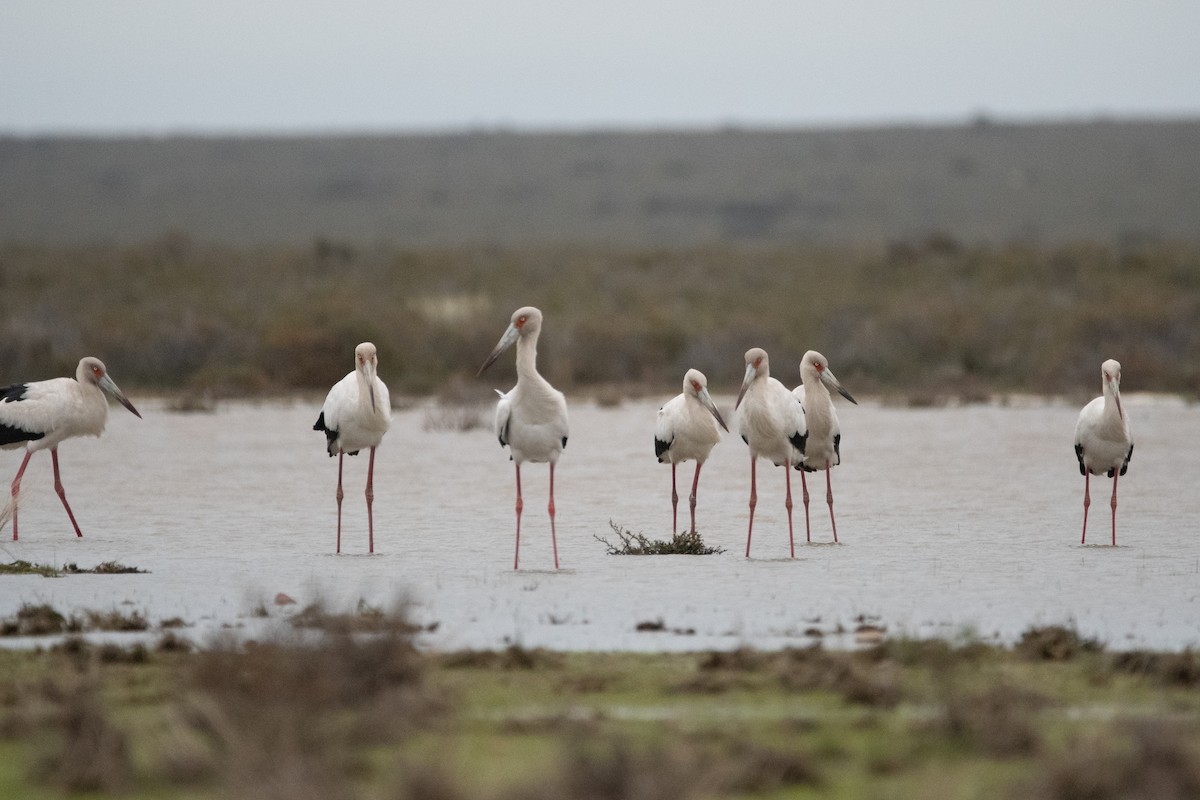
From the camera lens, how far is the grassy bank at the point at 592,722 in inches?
220

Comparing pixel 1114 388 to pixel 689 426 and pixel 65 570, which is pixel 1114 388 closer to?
pixel 689 426

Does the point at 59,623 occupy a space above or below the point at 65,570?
below

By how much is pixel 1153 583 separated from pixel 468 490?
738 cm

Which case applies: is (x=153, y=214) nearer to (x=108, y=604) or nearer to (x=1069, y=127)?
(x=1069, y=127)

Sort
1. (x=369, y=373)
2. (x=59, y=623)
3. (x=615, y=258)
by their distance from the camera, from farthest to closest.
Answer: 1. (x=615, y=258)
2. (x=369, y=373)
3. (x=59, y=623)

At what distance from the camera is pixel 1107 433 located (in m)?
12.2

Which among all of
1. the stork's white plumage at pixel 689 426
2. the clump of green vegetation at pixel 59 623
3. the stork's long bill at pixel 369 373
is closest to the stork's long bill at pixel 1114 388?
the stork's white plumage at pixel 689 426

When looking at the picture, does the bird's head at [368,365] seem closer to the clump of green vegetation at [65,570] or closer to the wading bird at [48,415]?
the wading bird at [48,415]

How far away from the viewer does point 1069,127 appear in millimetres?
86188

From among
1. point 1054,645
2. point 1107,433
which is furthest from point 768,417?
point 1054,645

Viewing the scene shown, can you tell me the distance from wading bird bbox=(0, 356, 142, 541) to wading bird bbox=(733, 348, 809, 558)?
4.45m

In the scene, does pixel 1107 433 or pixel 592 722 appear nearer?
pixel 592 722

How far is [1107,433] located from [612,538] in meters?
3.71

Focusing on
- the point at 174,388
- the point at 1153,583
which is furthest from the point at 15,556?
the point at 174,388
